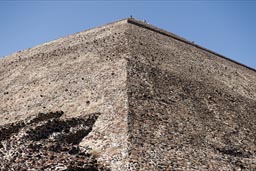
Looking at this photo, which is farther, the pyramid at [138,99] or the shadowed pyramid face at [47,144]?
the pyramid at [138,99]

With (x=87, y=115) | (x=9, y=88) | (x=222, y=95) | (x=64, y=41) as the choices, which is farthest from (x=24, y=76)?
(x=222, y=95)

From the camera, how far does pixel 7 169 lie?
16734 millimetres

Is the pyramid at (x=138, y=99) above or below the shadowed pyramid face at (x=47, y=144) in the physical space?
above

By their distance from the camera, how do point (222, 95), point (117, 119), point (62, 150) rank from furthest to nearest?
point (222, 95) → point (117, 119) → point (62, 150)

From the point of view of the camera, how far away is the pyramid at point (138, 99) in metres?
19.0

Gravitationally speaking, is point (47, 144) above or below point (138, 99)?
below

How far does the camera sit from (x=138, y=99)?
918 inches

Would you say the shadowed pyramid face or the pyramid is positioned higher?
the pyramid

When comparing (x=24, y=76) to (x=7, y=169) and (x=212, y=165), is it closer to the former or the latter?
(x=7, y=169)

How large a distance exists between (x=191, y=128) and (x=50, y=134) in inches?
308

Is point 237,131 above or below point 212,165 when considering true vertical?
above

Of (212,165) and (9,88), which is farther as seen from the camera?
(9,88)

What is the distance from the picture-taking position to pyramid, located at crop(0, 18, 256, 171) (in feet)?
62.3

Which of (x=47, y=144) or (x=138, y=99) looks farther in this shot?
(x=138, y=99)
